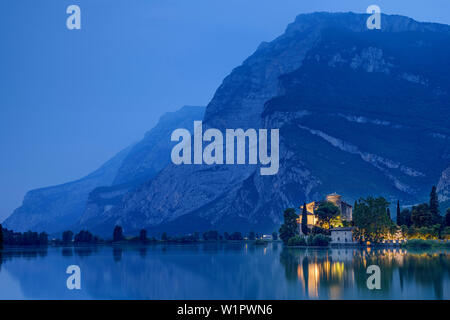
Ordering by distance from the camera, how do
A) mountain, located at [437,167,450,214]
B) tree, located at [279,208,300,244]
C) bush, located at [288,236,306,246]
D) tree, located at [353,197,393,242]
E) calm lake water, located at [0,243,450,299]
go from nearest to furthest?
calm lake water, located at [0,243,450,299], tree, located at [353,197,393,242], bush, located at [288,236,306,246], tree, located at [279,208,300,244], mountain, located at [437,167,450,214]

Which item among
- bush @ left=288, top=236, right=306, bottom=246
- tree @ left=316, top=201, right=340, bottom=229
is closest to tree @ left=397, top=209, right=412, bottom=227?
tree @ left=316, top=201, right=340, bottom=229

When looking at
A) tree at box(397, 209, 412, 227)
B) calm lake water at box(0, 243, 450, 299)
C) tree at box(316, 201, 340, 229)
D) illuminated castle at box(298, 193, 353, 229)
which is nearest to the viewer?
calm lake water at box(0, 243, 450, 299)

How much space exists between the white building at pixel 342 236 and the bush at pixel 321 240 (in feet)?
4.89

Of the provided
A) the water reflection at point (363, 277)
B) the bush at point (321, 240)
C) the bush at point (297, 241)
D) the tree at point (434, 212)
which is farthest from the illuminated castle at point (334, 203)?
the water reflection at point (363, 277)

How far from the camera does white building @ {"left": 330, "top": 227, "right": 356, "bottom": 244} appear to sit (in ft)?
382

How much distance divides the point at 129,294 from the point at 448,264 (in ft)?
101

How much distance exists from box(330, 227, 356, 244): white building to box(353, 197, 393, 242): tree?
480cm

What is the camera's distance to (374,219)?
110 m

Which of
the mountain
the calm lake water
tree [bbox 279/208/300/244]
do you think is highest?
the mountain

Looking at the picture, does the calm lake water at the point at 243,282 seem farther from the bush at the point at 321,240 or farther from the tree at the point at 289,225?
the tree at the point at 289,225

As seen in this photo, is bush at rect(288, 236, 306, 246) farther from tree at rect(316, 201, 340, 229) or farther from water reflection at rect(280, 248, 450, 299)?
water reflection at rect(280, 248, 450, 299)

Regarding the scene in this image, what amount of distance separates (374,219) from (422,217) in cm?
885

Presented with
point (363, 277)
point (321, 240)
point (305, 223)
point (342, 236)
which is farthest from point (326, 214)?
point (363, 277)
